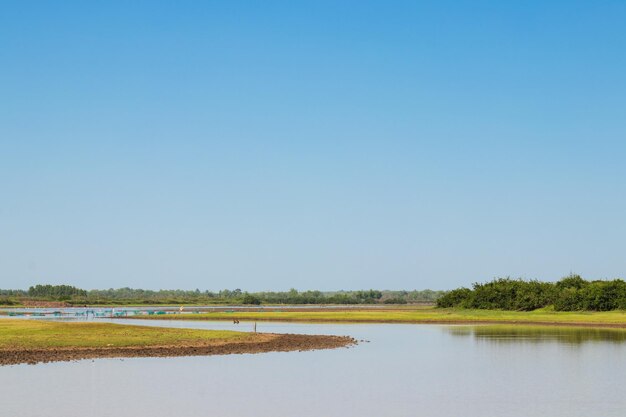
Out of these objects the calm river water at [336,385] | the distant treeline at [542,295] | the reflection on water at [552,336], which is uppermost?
the distant treeline at [542,295]

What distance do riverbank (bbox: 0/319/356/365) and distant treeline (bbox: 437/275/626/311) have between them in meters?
62.2

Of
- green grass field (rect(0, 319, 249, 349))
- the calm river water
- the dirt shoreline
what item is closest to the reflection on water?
the calm river water

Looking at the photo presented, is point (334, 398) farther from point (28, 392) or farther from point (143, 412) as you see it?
point (28, 392)

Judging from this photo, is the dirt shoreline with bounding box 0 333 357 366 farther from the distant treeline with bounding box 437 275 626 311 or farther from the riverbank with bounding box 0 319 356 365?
the distant treeline with bounding box 437 275 626 311

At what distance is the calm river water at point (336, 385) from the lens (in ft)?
109

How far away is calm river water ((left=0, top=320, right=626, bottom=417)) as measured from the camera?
3338 cm

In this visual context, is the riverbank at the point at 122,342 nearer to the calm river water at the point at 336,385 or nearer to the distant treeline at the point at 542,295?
the calm river water at the point at 336,385

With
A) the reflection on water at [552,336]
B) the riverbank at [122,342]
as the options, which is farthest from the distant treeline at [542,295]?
the riverbank at [122,342]

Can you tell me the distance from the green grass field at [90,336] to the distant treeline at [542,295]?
225ft

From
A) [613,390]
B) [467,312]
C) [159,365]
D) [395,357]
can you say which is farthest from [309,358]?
[467,312]

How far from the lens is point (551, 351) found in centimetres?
5975

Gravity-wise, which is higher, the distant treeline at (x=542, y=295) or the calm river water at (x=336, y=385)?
the distant treeline at (x=542, y=295)

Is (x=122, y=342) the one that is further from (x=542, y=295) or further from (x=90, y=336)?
(x=542, y=295)

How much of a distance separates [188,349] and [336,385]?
20.9m
